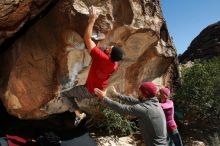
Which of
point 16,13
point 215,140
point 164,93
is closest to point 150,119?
point 164,93

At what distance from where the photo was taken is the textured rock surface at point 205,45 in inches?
901

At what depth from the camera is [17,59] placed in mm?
9492

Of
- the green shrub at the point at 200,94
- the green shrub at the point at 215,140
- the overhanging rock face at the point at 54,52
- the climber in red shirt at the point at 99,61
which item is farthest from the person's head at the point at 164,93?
the green shrub at the point at 200,94

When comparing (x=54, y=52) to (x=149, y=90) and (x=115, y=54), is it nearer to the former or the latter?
(x=115, y=54)

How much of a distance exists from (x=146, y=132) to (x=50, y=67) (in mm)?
4515

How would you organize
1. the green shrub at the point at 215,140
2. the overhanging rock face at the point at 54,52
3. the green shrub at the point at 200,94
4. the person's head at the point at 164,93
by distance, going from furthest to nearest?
the green shrub at the point at 200,94, the green shrub at the point at 215,140, the overhanging rock face at the point at 54,52, the person's head at the point at 164,93

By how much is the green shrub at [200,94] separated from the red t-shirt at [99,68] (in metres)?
8.04

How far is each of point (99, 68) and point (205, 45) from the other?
18.5 metres

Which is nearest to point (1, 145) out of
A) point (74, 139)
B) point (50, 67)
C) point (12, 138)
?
point (12, 138)

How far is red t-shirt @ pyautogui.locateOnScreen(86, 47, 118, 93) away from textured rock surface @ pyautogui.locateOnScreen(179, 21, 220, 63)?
1686cm

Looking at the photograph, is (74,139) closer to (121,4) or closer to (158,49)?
(121,4)

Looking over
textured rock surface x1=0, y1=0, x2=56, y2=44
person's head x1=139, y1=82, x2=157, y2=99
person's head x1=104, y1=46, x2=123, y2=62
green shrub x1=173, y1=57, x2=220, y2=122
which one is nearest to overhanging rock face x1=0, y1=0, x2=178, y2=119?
textured rock surface x1=0, y1=0, x2=56, y2=44

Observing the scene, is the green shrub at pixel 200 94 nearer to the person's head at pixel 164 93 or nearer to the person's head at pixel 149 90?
the person's head at pixel 164 93

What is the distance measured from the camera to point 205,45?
78.6 ft
